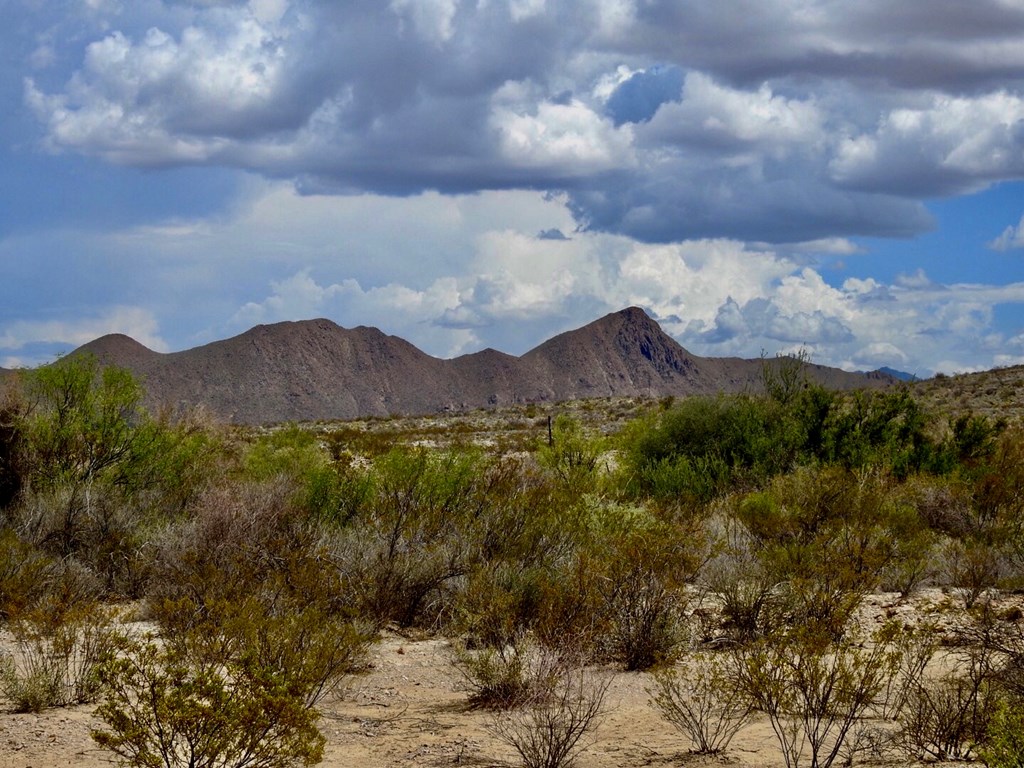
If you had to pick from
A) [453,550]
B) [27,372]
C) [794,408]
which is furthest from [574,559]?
[794,408]

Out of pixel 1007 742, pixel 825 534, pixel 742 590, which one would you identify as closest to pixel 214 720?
pixel 1007 742

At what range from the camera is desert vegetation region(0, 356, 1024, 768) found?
8.38 m

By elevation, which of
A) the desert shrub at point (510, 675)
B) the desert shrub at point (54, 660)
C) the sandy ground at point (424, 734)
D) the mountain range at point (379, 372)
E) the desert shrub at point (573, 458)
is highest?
the mountain range at point (379, 372)

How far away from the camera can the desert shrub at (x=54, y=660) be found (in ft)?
32.7

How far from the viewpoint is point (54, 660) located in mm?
10375

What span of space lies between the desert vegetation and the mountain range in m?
107

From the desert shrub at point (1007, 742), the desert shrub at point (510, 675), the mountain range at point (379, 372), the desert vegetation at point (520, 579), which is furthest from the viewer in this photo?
the mountain range at point (379, 372)

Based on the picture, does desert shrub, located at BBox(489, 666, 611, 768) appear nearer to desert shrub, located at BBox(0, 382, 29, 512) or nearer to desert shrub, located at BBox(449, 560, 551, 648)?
desert shrub, located at BBox(449, 560, 551, 648)

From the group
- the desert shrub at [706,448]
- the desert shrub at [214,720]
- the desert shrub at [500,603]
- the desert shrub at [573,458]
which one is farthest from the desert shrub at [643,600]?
the desert shrub at [706,448]

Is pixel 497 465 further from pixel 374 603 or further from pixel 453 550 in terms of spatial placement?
pixel 374 603

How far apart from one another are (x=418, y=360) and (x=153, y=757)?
170764 millimetres

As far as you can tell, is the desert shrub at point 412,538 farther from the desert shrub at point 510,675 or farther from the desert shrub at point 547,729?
Result: the desert shrub at point 547,729

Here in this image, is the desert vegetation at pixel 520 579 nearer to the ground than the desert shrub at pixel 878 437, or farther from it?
nearer to the ground

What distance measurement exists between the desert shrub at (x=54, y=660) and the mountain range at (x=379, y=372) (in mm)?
117597
